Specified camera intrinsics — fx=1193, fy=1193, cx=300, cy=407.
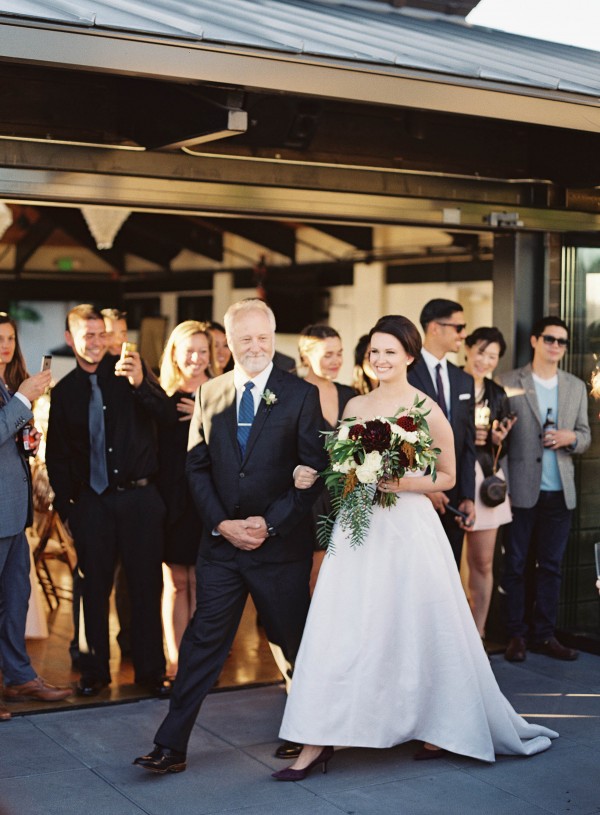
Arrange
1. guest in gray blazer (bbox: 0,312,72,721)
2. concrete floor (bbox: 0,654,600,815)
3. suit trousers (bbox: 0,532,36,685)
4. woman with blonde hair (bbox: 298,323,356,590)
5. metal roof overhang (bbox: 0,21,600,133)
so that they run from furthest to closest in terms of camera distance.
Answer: woman with blonde hair (bbox: 298,323,356,590)
suit trousers (bbox: 0,532,36,685)
guest in gray blazer (bbox: 0,312,72,721)
concrete floor (bbox: 0,654,600,815)
metal roof overhang (bbox: 0,21,600,133)

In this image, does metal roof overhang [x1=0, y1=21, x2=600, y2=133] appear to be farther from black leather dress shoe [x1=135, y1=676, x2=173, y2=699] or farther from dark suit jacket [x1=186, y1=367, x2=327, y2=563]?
black leather dress shoe [x1=135, y1=676, x2=173, y2=699]

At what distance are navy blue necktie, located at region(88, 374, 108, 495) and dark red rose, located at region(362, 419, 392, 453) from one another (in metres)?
1.81

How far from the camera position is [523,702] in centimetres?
652

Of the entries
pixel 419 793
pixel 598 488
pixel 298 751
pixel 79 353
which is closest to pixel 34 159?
pixel 79 353

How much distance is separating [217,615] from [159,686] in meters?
1.53

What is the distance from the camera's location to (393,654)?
5293 millimetres

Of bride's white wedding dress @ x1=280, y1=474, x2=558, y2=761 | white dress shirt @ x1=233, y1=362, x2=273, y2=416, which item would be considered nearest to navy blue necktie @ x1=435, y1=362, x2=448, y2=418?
bride's white wedding dress @ x1=280, y1=474, x2=558, y2=761

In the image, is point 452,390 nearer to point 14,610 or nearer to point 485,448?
point 485,448

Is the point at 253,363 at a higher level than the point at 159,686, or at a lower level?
higher

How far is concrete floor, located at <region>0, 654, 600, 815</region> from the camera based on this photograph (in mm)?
4891

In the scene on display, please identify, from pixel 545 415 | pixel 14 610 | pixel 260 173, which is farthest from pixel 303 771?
pixel 260 173

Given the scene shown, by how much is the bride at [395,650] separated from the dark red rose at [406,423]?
24cm

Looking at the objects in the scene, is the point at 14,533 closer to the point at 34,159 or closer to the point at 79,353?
the point at 79,353

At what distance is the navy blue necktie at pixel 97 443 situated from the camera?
6375 millimetres
